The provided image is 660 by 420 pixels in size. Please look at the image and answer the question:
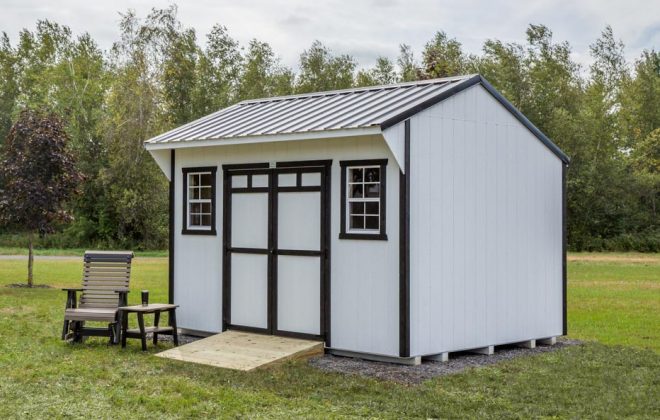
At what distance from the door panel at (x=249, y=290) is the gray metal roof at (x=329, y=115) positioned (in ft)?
5.02

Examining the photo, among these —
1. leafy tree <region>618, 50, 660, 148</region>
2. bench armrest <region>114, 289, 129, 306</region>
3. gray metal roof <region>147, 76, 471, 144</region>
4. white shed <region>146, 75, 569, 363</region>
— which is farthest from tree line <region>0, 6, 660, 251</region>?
bench armrest <region>114, 289, 129, 306</region>

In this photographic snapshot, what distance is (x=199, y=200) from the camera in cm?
1171

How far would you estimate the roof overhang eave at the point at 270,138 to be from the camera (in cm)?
925

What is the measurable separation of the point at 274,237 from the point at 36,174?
392 inches

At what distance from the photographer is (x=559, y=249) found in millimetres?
11625

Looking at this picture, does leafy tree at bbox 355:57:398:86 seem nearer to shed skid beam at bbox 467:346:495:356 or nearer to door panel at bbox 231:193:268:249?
door panel at bbox 231:193:268:249

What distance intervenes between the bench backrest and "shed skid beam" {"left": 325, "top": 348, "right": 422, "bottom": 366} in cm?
289

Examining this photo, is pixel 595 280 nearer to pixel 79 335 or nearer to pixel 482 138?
pixel 482 138

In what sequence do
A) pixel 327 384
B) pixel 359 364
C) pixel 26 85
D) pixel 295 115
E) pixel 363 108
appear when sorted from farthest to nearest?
pixel 26 85
pixel 295 115
pixel 363 108
pixel 359 364
pixel 327 384

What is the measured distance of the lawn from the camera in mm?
7277

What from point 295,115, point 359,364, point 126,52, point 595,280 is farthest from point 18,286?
point 126,52

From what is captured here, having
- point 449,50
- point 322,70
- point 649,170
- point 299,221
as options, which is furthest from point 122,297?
point 449,50

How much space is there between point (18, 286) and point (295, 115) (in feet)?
34.3

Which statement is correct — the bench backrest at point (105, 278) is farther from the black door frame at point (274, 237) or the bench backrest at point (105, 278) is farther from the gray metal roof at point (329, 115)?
the gray metal roof at point (329, 115)
